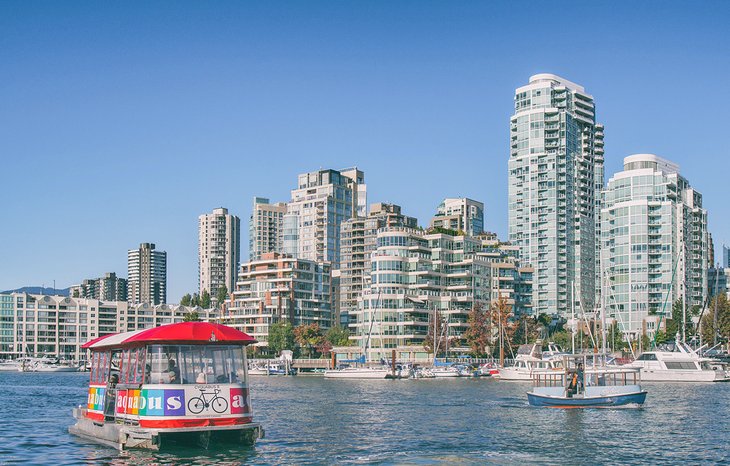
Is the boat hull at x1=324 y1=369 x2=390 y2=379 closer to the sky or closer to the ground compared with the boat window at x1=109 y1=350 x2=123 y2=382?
closer to the ground

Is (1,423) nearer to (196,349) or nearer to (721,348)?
(196,349)

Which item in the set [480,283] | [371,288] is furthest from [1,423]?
[480,283]

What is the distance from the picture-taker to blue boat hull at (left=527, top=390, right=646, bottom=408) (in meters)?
→ 68.3

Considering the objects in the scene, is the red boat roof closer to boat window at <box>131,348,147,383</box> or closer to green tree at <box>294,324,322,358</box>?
boat window at <box>131,348,147,383</box>

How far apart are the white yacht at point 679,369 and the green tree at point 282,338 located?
82858 millimetres

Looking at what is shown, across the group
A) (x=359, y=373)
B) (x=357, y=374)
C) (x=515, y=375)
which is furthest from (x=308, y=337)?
(x=515, y=375)

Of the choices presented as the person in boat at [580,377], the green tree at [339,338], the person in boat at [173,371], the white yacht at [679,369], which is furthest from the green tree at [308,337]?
the person in boat at [173,371]

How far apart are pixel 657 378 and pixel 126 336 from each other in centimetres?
9638

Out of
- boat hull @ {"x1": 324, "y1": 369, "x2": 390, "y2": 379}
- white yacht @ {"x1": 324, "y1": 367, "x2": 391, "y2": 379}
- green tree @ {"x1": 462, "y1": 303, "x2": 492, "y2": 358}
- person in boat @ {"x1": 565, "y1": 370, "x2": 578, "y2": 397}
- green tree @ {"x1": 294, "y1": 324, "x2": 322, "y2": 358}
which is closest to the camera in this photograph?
person in boat @ {"x1": 565, "y1": 370, "x2": 578, "y2": 397}

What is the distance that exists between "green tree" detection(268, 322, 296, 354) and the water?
106394 millimetres

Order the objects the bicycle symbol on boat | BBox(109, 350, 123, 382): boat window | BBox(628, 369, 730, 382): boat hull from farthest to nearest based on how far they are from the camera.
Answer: BBox(628, 369, 730, 382): boat hull, BBox(109, 350, 123, 382): boat window, the bicycle symbol on boat

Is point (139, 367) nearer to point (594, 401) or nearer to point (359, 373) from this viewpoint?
point (594, 401)

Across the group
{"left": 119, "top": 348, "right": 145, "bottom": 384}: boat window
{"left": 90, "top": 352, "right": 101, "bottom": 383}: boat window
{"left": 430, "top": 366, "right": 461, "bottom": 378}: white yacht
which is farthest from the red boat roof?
{"left": 430, "top": 366, "right": 461, "bottom": 378}: white yacht

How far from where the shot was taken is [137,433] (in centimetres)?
4034
